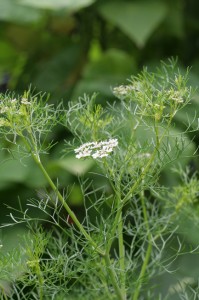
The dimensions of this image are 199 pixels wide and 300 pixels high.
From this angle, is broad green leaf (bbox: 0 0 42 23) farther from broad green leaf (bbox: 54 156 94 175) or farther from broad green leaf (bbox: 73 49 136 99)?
broad green leaf (bbox: 54 156 94 175)

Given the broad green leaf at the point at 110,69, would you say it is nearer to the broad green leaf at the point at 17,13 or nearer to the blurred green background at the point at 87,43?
the blurred green background at the point at 87,43

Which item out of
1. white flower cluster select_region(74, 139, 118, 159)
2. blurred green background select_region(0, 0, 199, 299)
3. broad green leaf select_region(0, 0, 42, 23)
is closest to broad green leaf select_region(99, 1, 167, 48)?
blurred green background select_region(0, 0, 199, 299)

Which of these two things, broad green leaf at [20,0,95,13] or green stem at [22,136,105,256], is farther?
broad green leaf at [20,0,95,13]

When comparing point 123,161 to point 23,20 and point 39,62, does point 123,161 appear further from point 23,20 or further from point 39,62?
point 39,62

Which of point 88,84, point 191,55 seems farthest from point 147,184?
point 191,55

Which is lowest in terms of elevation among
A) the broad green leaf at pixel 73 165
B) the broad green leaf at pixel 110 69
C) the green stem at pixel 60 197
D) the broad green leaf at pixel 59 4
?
the broad green leaf at pixel 73 165

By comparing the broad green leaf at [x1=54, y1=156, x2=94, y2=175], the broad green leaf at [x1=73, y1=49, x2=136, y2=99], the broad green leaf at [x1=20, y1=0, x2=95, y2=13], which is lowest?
the broad green leaf at [x1=54, y1=156, x2=94, y2=175]

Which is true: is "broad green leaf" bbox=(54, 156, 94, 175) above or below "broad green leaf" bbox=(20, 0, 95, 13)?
below

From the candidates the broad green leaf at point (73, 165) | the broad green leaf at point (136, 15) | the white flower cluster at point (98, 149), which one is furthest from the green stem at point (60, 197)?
the broad green leaf at point (136, 15)

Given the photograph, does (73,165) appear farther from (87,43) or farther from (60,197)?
(60,197)
